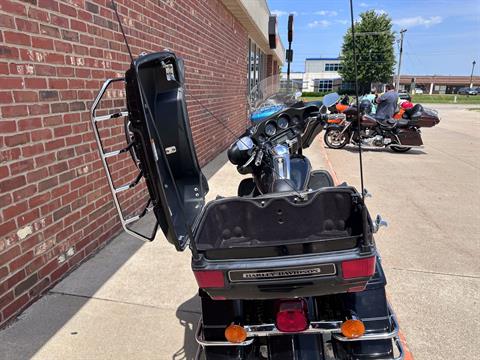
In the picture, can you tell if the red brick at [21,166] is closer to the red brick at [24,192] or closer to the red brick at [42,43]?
the red brick at [24,192]

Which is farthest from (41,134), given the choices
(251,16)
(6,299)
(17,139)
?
(251,16)

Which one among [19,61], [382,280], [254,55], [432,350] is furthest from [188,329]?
[254,55]

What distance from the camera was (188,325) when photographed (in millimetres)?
2660

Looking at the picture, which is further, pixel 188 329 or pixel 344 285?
pixel 188 329

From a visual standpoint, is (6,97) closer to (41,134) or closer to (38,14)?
(41,134)

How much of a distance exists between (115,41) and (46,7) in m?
1.10

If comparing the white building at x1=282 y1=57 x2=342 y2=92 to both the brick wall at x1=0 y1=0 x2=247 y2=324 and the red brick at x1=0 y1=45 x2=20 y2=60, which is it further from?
the red brick at x1=0 y1=45 x2=20 y2=60

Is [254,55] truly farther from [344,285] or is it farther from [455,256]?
[344,285]

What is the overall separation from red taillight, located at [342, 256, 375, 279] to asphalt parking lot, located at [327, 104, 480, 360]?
4.24 ft

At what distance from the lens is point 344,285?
5.16ft

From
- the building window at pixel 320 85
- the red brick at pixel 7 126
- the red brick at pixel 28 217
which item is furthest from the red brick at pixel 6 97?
the building window at pixel 320 85

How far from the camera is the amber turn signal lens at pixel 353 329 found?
5.72 ft

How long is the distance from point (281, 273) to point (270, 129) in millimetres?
1863

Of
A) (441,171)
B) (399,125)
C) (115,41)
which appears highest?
(115,41)
